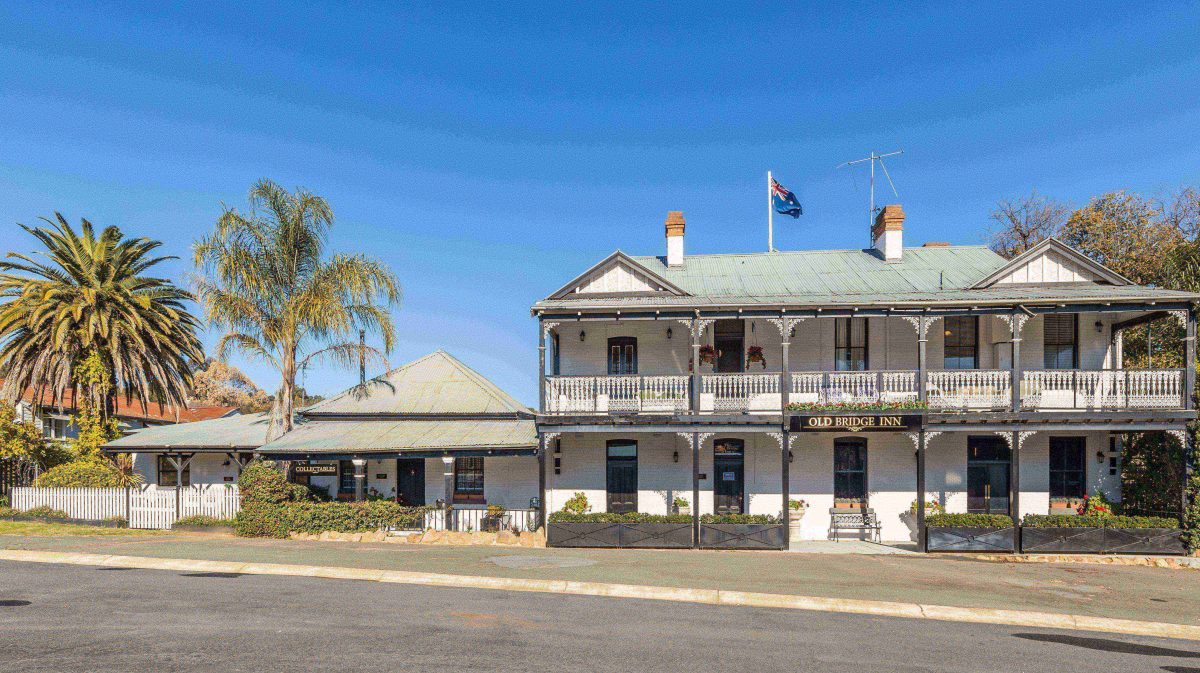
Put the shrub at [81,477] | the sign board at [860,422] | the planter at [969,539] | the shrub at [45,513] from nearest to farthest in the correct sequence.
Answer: the planter at [969,539] → the sign board at [860,422] → the shrub at [45,513] → the shrub at [81,477]

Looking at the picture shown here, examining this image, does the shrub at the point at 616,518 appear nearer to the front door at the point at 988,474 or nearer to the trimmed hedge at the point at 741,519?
the trimmed hedge at the point at 741,519

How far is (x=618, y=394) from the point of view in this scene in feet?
65.7

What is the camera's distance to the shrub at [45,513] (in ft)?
70.1

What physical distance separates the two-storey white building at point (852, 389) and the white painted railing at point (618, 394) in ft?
0.16

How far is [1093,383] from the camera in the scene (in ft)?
61.4

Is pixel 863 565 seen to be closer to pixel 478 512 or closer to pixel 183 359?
pixel 478 512

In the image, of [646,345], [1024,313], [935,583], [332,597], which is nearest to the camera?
[332,597]

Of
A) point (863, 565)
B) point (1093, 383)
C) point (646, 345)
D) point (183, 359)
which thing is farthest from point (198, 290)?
point (1093, 383)

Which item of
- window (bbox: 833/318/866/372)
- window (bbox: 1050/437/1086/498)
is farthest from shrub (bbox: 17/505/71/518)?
window (bbox: 1050/437/1086/498)

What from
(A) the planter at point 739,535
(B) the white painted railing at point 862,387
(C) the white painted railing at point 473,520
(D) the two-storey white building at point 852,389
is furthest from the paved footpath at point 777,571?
(B) the white painted railing at point 862,387

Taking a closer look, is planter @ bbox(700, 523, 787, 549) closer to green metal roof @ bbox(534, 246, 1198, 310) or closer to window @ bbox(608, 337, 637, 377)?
window @ bbox(608, 337, 637, 377)

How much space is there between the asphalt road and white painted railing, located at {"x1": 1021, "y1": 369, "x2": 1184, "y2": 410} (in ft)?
31.5

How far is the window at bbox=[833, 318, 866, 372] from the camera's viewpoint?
68.3ft

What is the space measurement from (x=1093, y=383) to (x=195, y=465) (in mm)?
29357
